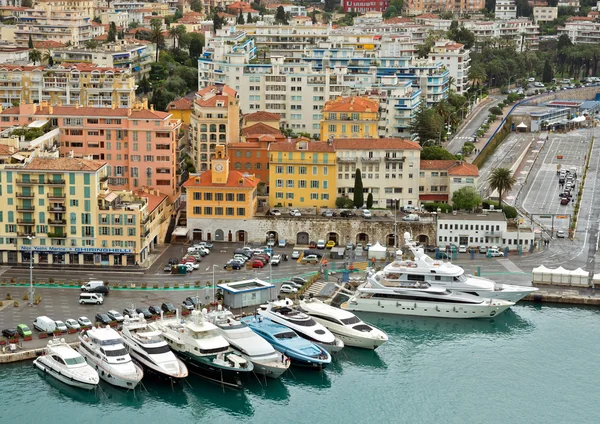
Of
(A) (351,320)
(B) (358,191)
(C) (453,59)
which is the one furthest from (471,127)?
(A) (351,320)

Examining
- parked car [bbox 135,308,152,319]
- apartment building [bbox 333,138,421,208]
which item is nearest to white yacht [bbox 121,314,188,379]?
parked car [bbox 135,308,152,319]

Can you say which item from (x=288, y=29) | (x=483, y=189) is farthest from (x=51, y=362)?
(x=288, y=29)

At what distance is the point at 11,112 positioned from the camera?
9544 centimetres

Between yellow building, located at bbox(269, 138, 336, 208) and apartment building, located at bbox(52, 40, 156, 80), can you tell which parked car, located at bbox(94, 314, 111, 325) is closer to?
yellow building, located at bbox(269, 138, 336, 208)

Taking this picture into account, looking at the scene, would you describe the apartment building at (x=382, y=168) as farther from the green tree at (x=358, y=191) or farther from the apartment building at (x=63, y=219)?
the apartment building at (x=63, y=219)

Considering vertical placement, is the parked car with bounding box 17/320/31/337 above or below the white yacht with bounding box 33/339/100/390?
above

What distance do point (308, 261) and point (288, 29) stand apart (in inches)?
2650

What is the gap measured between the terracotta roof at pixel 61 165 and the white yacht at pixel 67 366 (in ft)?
62.4

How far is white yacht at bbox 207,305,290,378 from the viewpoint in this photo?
60938 millimetres

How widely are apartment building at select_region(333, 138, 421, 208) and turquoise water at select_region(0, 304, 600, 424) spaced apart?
2350 centimetres

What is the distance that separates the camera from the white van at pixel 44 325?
64375mm

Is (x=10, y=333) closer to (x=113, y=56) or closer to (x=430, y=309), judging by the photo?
(x=430, y=309)

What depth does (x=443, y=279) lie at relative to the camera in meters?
71.7

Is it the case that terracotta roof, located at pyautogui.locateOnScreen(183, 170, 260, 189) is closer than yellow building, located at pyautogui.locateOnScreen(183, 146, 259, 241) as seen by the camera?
No
